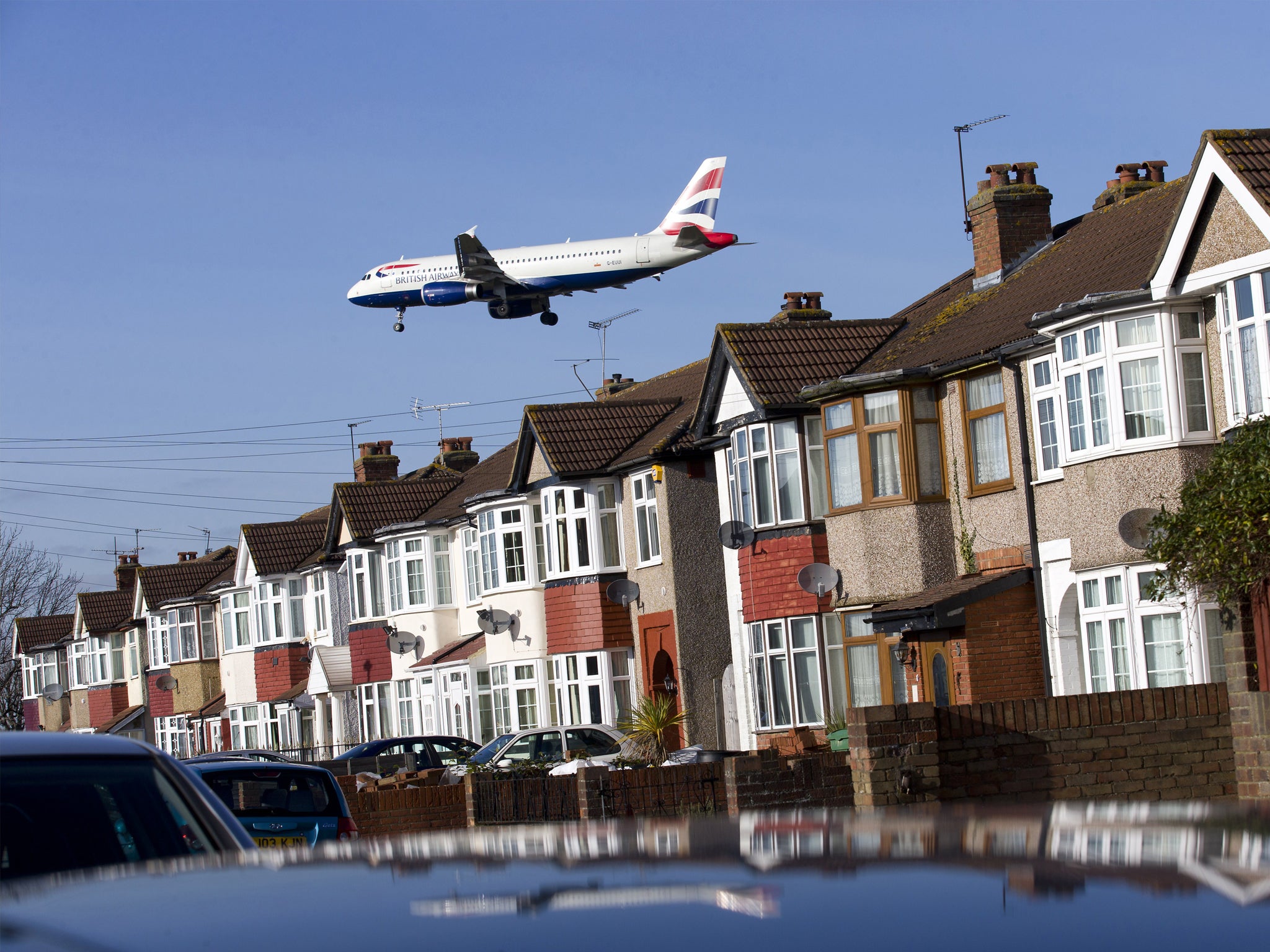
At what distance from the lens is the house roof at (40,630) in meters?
83.6

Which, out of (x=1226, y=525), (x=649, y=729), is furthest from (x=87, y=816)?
(x=649, y=729)

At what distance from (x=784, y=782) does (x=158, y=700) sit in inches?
2100

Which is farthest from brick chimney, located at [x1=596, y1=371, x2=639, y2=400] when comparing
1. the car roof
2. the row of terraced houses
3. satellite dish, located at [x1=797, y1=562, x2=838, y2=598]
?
the car roof

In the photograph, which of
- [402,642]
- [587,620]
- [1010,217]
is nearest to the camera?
[1010,217]

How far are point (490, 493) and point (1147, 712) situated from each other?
2482 cm

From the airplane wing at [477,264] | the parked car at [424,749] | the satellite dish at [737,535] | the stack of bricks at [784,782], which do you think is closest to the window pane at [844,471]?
the satellite dish at [737,535]

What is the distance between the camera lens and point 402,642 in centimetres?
4388

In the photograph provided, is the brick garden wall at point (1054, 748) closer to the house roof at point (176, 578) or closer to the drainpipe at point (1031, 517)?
the drainpipe at point (1031, 517)

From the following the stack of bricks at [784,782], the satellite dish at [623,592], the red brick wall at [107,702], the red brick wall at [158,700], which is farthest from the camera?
the red brick wall at [107,702]

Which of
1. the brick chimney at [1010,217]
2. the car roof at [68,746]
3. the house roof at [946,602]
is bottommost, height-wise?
the car roof at [68,746]

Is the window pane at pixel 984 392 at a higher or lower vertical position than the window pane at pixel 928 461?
higher

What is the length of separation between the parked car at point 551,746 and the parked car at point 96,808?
2264 centimetres

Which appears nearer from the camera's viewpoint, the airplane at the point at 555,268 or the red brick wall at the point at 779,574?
the red brick wall at the point at 779,574

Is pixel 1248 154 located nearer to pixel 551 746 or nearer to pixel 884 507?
pixel 884 507
